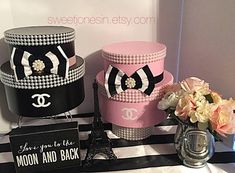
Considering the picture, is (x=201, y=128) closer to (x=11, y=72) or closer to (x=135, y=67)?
(x=135, y=67)

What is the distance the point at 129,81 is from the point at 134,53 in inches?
3.2

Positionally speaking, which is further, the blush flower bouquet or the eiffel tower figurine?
the eiffel tower figurine

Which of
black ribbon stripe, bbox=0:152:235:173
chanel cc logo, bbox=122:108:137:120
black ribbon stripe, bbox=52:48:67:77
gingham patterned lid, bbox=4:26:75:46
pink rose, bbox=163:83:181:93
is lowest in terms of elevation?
black ribbon stripe, bbox=0:152:235:173

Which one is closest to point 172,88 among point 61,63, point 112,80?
point 112,80

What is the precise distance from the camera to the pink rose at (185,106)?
0.64 metres

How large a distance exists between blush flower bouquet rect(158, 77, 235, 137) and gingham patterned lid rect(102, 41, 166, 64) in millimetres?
119

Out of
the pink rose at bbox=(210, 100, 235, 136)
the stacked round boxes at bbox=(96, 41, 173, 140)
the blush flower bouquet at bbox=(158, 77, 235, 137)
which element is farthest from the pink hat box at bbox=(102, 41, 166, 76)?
the pink rose at bbox=(210, 100, 235, 136)

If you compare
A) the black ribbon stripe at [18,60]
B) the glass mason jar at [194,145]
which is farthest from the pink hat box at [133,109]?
the black ribbon stripe at [18,60]

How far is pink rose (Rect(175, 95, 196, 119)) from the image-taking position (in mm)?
639

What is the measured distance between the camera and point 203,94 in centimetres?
67

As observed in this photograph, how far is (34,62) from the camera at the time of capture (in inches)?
27.0

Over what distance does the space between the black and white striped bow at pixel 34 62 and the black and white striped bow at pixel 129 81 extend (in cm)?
14

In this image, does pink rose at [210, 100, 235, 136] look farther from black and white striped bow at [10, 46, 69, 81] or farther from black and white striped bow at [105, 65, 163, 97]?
black and white striped bow at [10, 46, 69, 81]

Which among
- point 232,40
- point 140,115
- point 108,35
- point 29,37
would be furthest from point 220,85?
point 29,37
